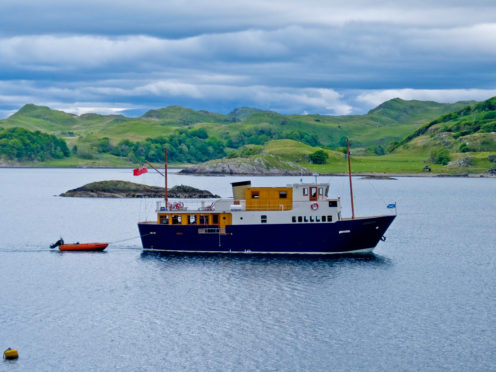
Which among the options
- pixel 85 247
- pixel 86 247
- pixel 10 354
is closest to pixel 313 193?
pixel 86 247

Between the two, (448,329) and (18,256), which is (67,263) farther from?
(448,329)

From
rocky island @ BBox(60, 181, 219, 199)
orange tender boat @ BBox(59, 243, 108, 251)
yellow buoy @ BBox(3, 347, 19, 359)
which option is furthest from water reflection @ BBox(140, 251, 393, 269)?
rocky island @ BBox(60, 181, 219, 199)

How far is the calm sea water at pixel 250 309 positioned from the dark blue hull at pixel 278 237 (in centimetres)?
164

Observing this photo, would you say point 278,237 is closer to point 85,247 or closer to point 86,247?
point 86,247

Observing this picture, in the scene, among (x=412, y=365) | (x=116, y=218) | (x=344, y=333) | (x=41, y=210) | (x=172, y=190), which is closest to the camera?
(x=412, y=365)

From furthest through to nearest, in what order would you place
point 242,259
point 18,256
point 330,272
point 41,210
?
point 41,210 → point 18,256 → point 242,259 → point 330,272

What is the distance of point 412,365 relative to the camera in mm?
41281

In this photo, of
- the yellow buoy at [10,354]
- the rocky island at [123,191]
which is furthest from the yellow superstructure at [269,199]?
the rocky island at [123,191]

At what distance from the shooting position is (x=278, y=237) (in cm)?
7125

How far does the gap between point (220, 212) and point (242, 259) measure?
545cm

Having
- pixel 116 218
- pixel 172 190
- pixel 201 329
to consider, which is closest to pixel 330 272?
pixel 201 329

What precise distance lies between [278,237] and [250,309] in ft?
62.8

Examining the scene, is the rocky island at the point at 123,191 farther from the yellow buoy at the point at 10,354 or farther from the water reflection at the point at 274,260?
the yellow buoy at the point at 10,354

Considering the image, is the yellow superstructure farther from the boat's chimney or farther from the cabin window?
the cabin window
